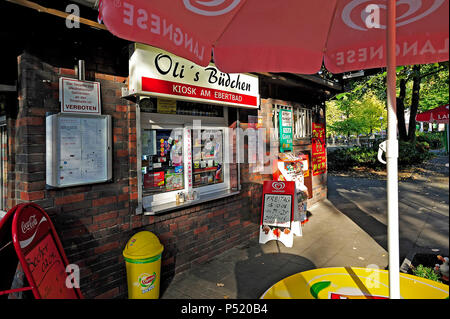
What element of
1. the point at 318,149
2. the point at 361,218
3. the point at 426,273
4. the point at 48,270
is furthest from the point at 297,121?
the point at 48,270

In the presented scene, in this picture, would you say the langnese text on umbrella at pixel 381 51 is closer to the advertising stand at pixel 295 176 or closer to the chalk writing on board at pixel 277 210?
the chalk writing on board at pixel 277 210

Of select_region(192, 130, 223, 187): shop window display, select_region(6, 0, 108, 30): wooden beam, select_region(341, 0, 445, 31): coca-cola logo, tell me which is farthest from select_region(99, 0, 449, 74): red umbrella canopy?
select_region(192, 130, 223, 187): shop window display

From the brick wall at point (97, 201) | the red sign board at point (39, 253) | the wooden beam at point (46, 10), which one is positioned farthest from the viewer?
the brick wall at point (97, 201)

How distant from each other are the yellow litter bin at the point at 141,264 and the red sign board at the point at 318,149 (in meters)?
5.47

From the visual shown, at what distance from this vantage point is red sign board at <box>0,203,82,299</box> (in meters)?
1.86

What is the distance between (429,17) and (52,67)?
343cm

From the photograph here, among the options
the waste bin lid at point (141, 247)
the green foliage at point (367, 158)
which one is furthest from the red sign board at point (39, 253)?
the green foliage at point (367, 158)

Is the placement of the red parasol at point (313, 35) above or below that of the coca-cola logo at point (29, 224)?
above

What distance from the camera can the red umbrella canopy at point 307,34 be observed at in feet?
7.14

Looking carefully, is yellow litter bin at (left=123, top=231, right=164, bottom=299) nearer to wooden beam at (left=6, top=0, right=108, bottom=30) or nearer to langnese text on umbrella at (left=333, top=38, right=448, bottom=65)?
wooden beam at (left=6, top=0, right=108, bottom=30)

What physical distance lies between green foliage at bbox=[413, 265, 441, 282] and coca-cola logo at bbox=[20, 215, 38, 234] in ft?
12.7

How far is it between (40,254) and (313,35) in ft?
10.1

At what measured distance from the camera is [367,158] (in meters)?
15.0
